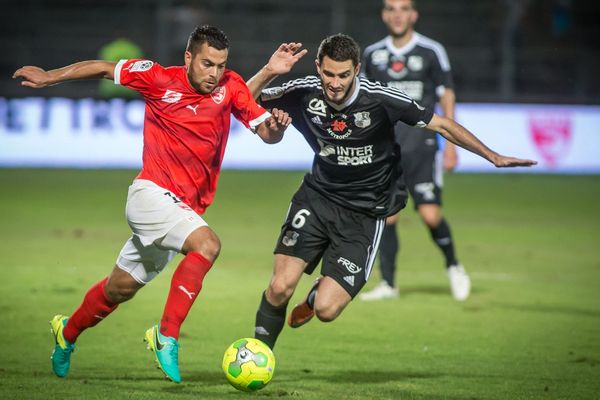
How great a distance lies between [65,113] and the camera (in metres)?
19.2

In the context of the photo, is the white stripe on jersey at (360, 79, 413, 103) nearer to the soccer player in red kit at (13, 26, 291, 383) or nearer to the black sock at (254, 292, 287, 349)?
the soccer player in red kit at (13, 26, 291, 383)

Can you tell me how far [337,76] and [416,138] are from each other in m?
3.49

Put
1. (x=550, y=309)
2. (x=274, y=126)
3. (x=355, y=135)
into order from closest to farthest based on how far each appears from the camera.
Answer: (x=274, y=126) < (x=355, y=135) < (x=550, y=309)

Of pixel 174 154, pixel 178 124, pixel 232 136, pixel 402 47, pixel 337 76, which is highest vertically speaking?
pixel 337 76

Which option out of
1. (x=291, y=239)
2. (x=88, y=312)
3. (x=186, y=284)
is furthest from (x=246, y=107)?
(x=88, y=312)

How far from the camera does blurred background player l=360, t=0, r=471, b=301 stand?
9664mm

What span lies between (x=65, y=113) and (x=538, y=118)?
27.9ft

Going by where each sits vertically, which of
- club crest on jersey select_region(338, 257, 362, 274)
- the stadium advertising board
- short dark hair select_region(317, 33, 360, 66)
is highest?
short dark hair select_region(317, 33, 360, 66)

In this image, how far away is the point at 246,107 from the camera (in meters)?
6.38

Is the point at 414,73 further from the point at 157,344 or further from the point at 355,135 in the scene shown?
the point at 157,344

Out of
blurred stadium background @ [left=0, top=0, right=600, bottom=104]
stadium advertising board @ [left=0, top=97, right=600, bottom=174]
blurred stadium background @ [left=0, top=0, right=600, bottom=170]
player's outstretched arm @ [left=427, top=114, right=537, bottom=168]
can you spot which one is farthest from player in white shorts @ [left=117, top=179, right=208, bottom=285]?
blurred stadium background @ [left=0, top=0, right=600, bottom=104]

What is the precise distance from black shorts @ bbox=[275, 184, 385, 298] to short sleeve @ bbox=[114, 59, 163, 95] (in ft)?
4.13

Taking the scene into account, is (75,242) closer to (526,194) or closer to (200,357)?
(200,357)

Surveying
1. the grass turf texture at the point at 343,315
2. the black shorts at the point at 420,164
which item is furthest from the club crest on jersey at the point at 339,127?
the black shorts at the point at 420,164
